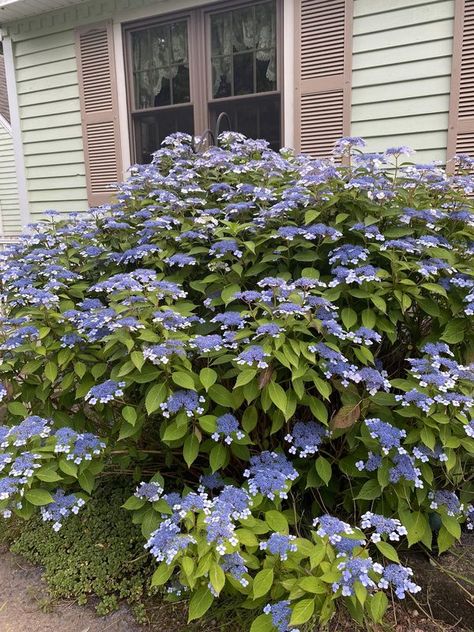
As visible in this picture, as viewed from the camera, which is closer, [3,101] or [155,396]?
[155,396]

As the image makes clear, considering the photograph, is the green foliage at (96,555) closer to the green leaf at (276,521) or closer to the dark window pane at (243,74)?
the green leaf at (276,521)

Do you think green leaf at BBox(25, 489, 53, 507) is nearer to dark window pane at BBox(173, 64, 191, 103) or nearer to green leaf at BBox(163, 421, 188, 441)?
green leaf at BBox(163, 421, 188, 441)

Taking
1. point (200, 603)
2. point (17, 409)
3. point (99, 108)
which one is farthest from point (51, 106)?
point (200, 603)

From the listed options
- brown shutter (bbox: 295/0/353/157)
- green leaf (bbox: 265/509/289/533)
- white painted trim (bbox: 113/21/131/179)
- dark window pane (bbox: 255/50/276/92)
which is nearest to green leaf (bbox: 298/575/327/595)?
green leaf (bbox: 265/509/289/533)

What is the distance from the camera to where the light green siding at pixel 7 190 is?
11.3 meters

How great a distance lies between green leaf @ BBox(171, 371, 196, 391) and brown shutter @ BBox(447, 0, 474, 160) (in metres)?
2.96

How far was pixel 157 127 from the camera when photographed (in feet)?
15.9

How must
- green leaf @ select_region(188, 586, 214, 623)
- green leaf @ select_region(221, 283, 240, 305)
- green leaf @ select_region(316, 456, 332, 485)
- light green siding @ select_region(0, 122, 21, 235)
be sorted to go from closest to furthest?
green leaf @ select_region(188, 586, 214, 623), green leaf @ select_region(316, 456, 332, 485), green leaf @ select_region(221, 283, 240, 305), light green siding @ select_region(0, 122, 21, 235)

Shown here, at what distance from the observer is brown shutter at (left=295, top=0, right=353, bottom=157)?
380 cm

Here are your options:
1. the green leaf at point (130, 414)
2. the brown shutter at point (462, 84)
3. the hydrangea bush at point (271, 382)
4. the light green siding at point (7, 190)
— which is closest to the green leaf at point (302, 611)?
the hydrangea bush at point (271, 382)

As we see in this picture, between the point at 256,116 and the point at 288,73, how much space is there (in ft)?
1.56

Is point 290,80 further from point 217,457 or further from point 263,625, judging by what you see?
point 263,625

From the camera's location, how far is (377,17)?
145 inches

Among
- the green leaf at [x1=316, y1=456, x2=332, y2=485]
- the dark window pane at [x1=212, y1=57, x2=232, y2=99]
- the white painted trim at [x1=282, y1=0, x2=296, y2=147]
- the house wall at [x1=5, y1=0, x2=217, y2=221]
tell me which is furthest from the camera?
the house wall at [x1=5, y1=0, x2=217, y2=221]
